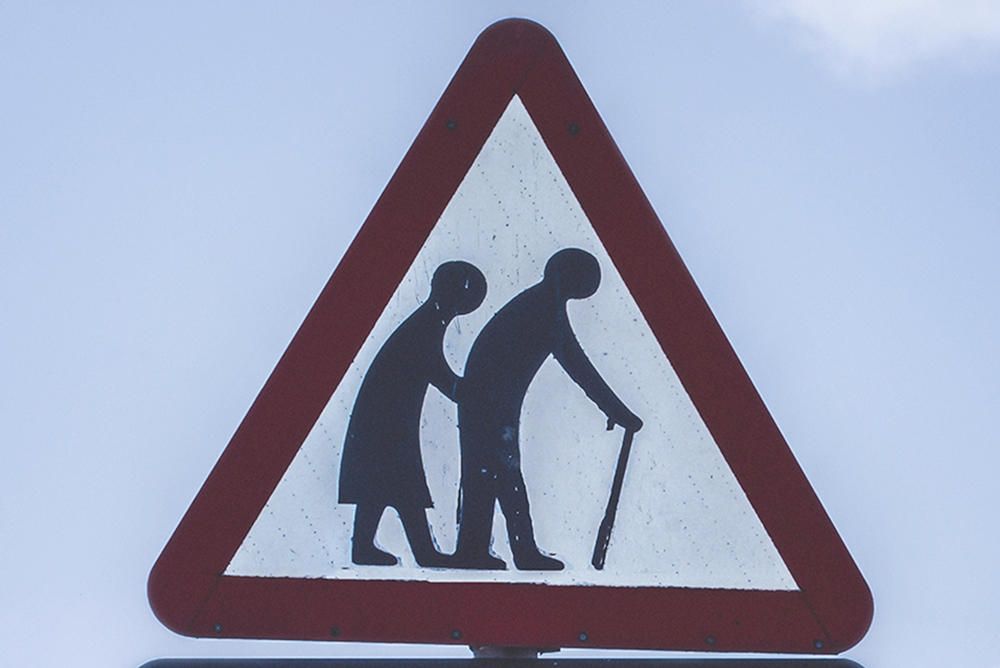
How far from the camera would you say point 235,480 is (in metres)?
1.15

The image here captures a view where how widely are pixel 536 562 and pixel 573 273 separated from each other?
0.31 metres

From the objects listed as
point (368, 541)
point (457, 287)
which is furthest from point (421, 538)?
point (457, 287)

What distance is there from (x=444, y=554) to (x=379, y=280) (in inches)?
11.6

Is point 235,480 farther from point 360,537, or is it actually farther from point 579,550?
point 579,550

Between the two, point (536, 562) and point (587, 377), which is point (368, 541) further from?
point (587, 377)

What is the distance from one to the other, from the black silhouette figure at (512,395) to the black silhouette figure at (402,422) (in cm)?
3

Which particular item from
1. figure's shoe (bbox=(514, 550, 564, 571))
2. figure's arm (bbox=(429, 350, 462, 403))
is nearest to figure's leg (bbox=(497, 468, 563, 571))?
figure's shoe (bbox=(514, 550, 564, 571))

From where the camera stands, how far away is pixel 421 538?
112 cm

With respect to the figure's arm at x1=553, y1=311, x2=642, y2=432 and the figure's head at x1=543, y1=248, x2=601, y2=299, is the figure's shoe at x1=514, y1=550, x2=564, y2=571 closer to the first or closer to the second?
the figure's arm at x1=553, y1=311, x2=642, y2=432

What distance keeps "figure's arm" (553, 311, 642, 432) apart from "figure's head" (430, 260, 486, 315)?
0.09 meters

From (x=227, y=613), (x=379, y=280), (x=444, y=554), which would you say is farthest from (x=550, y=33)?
(x=227, y=613)

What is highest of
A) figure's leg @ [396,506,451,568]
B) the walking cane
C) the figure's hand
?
the figure's hand

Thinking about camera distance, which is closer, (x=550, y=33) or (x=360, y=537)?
(x=360, y=537)

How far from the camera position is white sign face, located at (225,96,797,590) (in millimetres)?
1124
